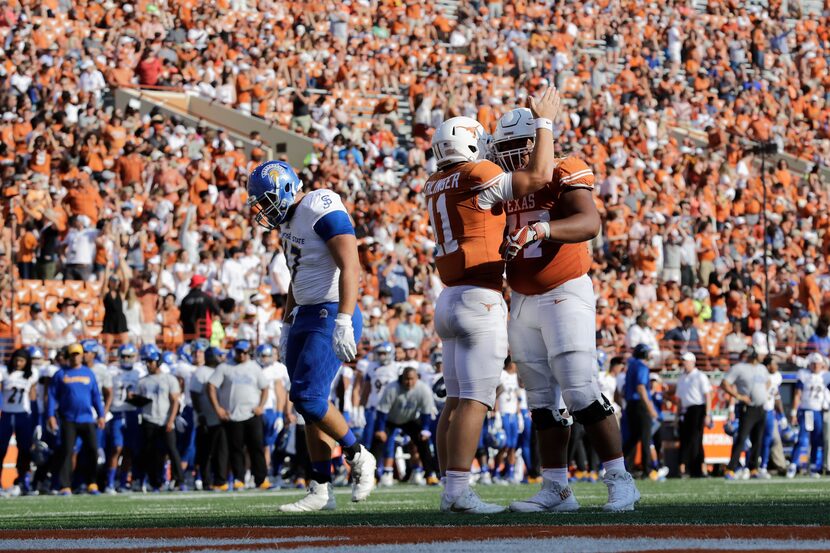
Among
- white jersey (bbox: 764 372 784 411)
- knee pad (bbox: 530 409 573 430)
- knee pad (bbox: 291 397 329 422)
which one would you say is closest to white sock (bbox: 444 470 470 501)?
knee pad (bbox: 530 409 573 430)

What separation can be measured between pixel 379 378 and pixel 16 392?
3.98 meters

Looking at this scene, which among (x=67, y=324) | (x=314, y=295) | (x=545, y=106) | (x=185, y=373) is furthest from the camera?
(x=67, y=324)

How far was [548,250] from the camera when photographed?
7.30m

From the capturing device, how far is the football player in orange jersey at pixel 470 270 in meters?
7.13

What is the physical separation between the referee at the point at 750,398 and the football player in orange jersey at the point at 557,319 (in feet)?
36.2

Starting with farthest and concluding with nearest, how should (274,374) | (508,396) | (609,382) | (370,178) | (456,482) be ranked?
(370,178), (609,382), (508,396), (274,374), (456,482)

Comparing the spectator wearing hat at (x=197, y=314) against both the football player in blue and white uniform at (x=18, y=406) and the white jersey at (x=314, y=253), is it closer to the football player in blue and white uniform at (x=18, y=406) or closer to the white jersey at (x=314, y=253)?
the football player in blue and white uniform at (x=18, y=406)

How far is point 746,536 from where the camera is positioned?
5.34 metres

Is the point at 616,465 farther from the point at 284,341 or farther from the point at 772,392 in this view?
the point at 772,392

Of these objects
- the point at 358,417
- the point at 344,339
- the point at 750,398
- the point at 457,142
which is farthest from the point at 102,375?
the point at 457,142

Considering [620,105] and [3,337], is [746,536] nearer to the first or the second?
[3,337]

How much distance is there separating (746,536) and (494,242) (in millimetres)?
2430

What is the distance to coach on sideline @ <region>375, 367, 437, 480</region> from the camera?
16.1 m

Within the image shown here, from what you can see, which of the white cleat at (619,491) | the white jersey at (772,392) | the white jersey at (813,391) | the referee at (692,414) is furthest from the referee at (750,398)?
the white cleat at (619,491)
